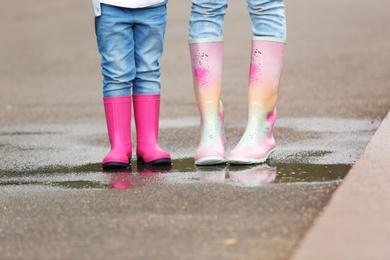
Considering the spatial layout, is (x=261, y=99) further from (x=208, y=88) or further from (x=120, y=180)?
(x=120, y=180)

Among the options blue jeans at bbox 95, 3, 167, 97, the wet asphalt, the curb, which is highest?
blue jeans at bbox 95, 3, 167, 97

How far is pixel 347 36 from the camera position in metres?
12.1

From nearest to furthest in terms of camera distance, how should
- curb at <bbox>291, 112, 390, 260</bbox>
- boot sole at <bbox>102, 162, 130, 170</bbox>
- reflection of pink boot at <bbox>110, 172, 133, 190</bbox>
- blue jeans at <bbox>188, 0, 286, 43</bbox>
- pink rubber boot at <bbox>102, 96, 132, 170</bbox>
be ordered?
curb at <bbox>291, 112, 390, 260</bbox> → reflection of pink boot at <bbox>110, 172, 133, 190</bbox> → blue jeans at <bbox>188, 0, 286, 43</bbox> → boot sole at <bbox>102, 162, 130, 170</bbox> → pink rubber boot at <bbox>102, 96, 132, 170</bbox>

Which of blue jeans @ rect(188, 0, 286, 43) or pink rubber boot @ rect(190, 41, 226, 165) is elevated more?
blue jeans @ rect(188, 0, 286, 43)

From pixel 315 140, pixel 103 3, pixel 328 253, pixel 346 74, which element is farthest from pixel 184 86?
pixel 328 253

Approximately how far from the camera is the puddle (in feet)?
14.9

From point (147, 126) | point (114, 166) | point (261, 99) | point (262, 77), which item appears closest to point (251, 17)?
point (262, 77)

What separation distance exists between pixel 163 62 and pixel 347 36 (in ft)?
8.68

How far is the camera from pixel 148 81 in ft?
17.3

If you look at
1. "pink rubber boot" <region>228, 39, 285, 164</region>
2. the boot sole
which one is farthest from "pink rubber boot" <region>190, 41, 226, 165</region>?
the boot sole

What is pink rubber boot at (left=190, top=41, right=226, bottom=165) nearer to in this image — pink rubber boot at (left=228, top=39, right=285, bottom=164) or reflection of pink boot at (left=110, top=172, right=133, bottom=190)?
pink rubber boot at (left=228, top=39, right=285, bottom=164)

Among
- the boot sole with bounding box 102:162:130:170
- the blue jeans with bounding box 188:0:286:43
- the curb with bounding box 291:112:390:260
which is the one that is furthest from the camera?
the boot sole with bounding box 102:162:130:170

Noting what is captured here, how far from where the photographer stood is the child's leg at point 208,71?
5.00 meters

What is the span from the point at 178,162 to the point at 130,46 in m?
0.62
